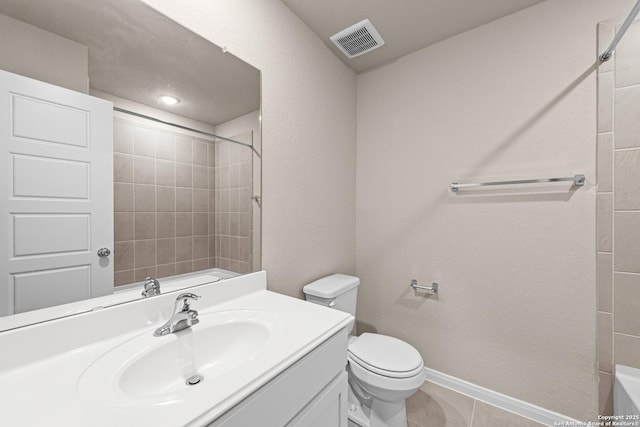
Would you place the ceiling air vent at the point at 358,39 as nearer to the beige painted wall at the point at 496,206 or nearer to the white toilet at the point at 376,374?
the beige painted wall at the point at 496,206

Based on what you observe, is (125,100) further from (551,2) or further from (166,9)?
(551,2)

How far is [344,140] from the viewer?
191 cm

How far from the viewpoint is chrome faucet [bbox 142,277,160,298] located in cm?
88

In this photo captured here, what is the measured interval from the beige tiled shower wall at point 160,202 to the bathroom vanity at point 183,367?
13 centimetres

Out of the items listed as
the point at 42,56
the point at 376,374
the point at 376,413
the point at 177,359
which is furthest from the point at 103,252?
the point at 376,413

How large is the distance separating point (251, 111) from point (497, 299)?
1.72 meters

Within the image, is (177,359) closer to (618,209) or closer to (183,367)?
(183,367)

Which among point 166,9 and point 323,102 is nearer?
point 166,9

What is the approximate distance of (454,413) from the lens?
1456 mm

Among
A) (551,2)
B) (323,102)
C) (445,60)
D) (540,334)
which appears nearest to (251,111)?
(323,102)

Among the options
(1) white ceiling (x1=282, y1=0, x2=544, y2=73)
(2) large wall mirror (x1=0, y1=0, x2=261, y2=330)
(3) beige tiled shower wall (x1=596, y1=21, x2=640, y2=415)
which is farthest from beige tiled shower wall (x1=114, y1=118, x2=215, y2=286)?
(3) beige tiled shower wall (x1=596, y1=21, x2=640, y2=415)

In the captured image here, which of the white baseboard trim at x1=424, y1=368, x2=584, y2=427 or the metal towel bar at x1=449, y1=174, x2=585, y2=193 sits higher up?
the metal towel bar at x1=449, y1=174, x2=585, y2=193

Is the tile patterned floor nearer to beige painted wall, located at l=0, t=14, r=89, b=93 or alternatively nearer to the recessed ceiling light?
the recessed ceiling light

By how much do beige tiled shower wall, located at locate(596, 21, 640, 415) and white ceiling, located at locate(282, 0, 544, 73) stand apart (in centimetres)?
54
